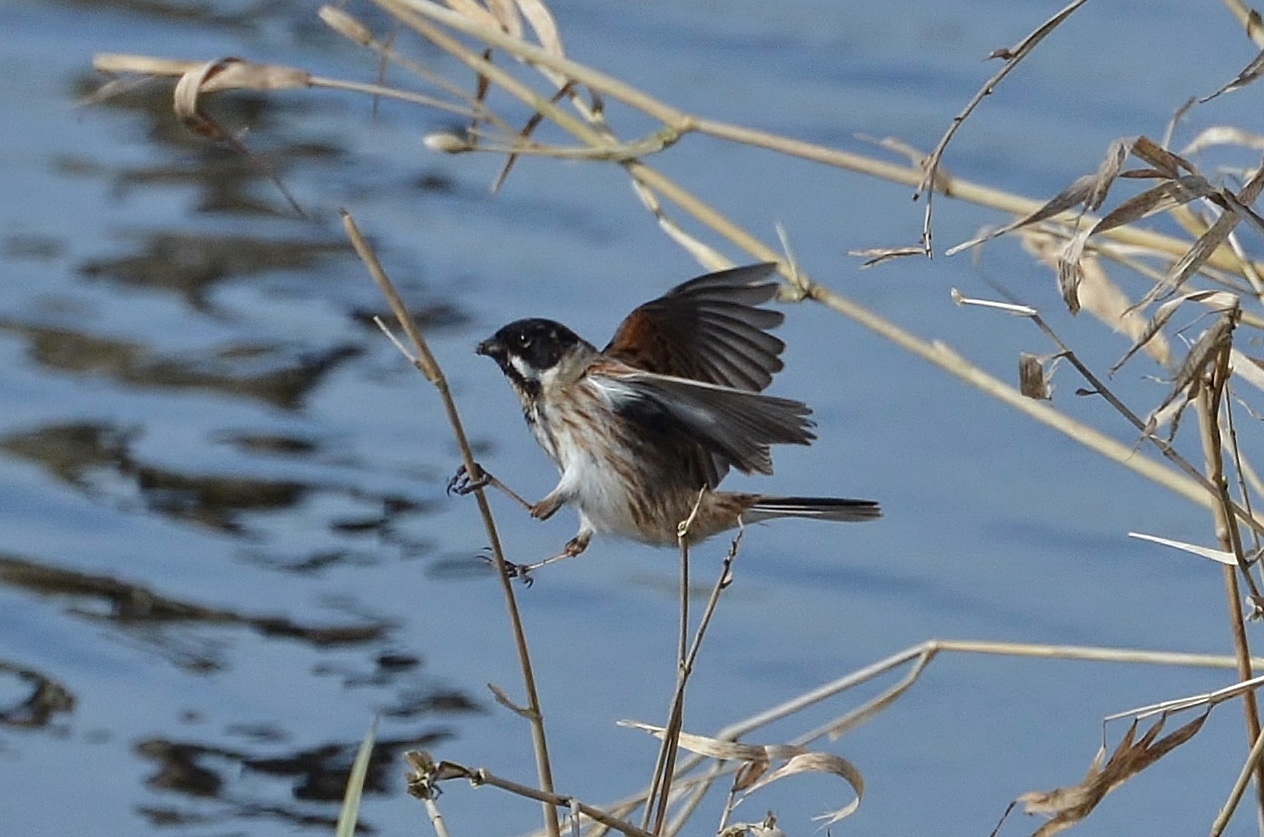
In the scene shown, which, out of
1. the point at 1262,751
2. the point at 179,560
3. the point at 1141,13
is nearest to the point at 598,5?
the point at 1141,13

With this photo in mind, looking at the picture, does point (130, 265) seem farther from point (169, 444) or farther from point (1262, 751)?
point (1262, 751)

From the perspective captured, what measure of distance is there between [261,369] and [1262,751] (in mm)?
4808

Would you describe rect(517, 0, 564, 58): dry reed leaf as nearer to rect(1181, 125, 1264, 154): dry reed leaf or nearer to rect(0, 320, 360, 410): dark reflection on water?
rect(1181, 125, 1264, 154): dry reed leaf

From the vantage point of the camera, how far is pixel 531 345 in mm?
3340

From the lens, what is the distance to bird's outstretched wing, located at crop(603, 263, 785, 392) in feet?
10.2

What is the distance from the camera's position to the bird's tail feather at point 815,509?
340 centimetres

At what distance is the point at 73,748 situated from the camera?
5305 millimetres

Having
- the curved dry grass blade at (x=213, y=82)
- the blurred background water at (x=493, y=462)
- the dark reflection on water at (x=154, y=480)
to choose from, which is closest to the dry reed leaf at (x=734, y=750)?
the curved dry grass blade at (x=213, y=82)

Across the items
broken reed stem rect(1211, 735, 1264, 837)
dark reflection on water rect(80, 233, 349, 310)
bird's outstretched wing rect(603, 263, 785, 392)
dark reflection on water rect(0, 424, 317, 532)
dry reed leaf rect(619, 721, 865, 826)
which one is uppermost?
dark reflection on water rect(80, 233, 349, 310)

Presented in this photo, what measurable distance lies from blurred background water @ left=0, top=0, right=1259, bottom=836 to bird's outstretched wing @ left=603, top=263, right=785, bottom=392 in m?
1.70

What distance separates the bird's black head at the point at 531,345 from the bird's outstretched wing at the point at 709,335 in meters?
0.10

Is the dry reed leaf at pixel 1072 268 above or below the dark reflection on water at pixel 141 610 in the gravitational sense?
below

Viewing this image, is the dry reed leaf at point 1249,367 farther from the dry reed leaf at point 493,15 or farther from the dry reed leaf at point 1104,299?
the dry reed leaf at point 493,15

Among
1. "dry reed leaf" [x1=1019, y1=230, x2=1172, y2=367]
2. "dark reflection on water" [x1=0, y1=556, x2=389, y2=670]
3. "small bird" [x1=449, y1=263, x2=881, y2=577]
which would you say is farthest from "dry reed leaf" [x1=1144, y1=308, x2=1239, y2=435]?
"dark reflection on water" [x1=0, y1=556, x2=389, y2=670]
